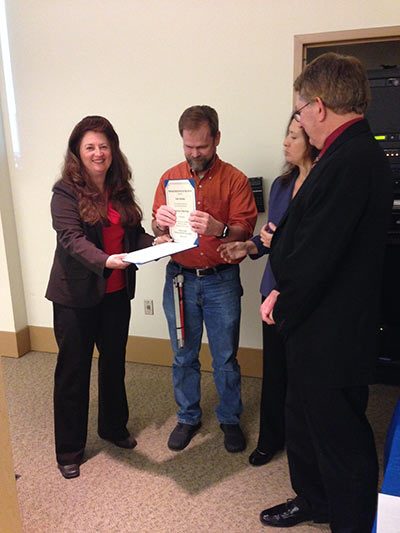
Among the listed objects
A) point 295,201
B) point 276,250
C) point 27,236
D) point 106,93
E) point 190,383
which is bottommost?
point 190,383

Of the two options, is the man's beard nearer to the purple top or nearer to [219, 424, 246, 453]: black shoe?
the purple top

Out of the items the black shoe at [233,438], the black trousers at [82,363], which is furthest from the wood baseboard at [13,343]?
the black shoe at [233,438]

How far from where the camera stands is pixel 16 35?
289cm

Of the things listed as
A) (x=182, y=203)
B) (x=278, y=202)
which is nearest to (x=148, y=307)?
(x=182, y=203)

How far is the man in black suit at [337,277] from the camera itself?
1257 millimetres

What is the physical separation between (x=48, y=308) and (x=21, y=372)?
1.58 feet

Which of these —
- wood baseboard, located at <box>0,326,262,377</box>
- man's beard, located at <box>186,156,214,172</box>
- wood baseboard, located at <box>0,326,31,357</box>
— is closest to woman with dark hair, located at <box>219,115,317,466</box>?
man's beard, located at <box>186,156,214,172</box>

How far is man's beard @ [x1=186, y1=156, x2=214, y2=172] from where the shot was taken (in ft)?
6.45

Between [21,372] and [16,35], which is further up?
[16,35]

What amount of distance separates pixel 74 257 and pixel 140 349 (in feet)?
4.73

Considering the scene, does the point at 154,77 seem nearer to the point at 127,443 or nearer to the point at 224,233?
the point at 224,233

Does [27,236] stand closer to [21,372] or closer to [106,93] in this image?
[21,372]

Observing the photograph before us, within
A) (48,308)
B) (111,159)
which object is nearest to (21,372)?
(48,308)

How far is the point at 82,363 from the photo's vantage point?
1.99m
